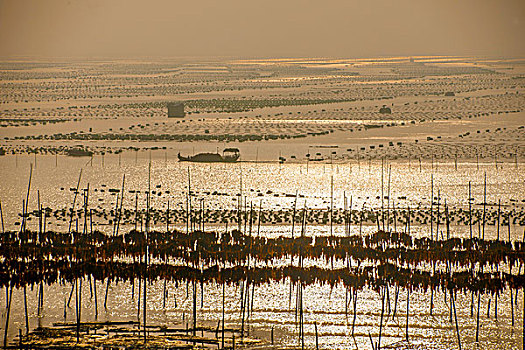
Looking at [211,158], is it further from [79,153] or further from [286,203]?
[286,203]

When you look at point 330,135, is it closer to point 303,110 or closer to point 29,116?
point 303,110

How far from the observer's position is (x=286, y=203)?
34156mm

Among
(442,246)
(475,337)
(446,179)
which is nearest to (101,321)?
(475,337)

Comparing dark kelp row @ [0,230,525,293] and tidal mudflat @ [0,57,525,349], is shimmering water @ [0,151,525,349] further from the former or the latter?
dark kelp row @ [0,230,525,293]

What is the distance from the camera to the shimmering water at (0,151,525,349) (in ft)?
64.2

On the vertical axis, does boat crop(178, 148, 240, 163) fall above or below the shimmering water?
above

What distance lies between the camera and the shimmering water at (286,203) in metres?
19.6

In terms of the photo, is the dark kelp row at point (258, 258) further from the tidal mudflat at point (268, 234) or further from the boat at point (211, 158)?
the boat at point (211, 158)

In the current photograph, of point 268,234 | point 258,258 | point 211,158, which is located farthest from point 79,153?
point 258,258

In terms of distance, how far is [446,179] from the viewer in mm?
39594

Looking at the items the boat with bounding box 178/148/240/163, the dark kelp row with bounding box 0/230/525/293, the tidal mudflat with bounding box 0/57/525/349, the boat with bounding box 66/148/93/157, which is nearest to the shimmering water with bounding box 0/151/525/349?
the tidal mudflat with bounding box 0/57/525/349

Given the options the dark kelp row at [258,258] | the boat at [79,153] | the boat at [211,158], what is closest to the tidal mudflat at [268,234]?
the dark kelp row at [258,258]

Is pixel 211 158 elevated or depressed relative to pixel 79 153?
depressed

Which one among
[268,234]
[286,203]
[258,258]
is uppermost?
[286,203]
